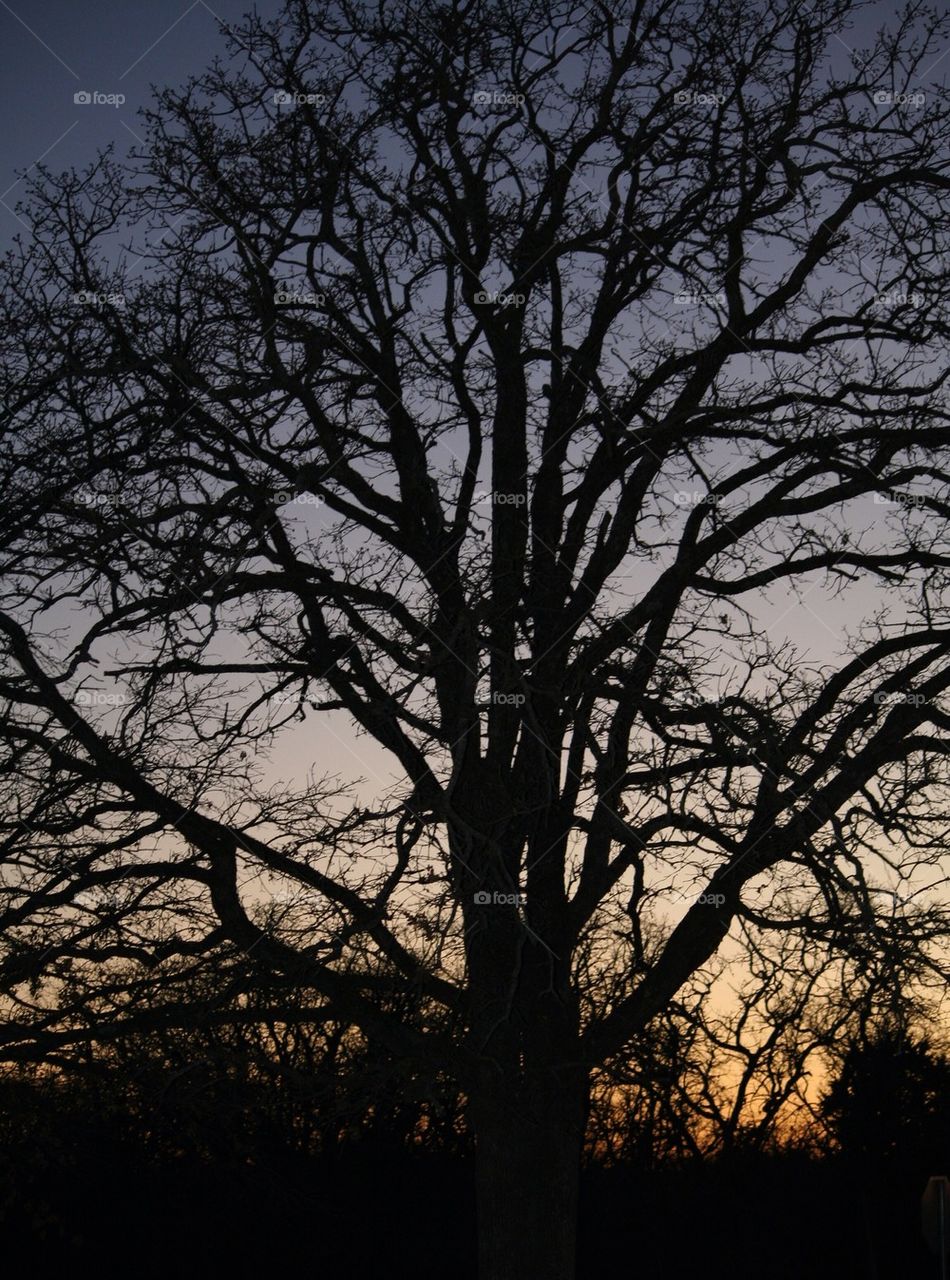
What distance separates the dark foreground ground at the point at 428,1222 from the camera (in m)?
20.5

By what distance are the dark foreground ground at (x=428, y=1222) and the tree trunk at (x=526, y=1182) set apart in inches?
391

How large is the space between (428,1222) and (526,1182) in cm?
1256

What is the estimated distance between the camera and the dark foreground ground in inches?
809

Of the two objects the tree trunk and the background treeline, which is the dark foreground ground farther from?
the tree trunk

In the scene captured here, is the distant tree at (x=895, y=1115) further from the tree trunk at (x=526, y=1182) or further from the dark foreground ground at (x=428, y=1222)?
the tree trunk at (x=526, y=1182)

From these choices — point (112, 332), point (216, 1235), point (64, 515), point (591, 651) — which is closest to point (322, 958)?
point (591, 651)

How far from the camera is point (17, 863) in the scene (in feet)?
32.4

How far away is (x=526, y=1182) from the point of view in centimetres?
1021

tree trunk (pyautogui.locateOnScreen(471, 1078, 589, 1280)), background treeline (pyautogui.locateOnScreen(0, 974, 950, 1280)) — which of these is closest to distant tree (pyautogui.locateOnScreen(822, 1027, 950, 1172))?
background treeline (pyautogui.locateOnScreen(0, 974, 950, 1280))

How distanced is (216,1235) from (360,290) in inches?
585

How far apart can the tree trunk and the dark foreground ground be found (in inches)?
391

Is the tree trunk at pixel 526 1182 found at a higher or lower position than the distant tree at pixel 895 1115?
lower

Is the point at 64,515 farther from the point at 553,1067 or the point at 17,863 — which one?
the point at 553,1067

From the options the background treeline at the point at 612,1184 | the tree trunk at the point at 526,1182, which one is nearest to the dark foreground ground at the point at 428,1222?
the background treeline at the point at 612,1184
